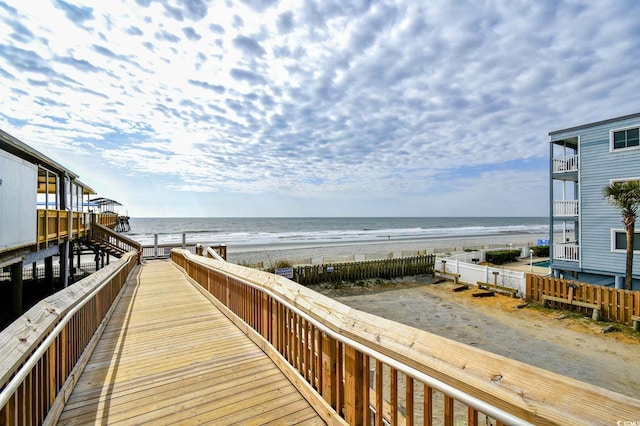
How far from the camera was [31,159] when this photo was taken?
11969 mm

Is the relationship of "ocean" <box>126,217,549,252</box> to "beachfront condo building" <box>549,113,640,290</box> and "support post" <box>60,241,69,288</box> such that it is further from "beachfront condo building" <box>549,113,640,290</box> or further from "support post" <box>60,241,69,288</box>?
"beachfront condo building" <box>549,113,640,290</box>

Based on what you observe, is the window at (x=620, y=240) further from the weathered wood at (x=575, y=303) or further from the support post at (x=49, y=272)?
the support post at (x=49, y=272)

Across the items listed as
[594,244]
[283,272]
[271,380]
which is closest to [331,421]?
[271,380]

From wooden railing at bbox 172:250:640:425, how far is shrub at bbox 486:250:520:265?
23562 mm

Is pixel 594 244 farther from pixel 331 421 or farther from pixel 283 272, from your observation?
pixel 331 421

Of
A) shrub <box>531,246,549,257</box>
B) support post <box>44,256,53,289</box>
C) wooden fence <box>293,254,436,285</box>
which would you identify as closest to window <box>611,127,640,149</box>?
wooden fence <box>293,254,436,285</box>

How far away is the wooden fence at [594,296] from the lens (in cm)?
1027

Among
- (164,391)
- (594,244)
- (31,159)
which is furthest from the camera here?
(594,244)

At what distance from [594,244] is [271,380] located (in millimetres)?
16648

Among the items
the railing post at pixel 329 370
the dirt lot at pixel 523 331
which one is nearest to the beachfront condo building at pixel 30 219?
the railing post at pixel 329 370

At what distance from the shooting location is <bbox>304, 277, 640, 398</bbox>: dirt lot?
7.62 metres

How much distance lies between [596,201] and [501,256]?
10695 mm

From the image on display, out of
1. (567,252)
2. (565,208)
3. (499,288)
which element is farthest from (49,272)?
(565,208)

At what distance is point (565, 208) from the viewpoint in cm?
1544
